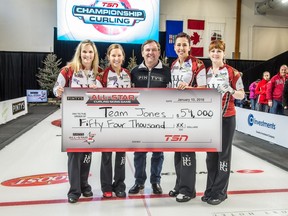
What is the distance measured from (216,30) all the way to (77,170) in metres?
13.5

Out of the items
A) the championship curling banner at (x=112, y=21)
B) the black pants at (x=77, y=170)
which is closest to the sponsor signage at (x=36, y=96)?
the championship curling banner at (x=112, y=21)

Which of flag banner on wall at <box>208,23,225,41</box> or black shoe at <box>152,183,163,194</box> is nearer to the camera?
black shoe at <box>152,183,163,194</box>

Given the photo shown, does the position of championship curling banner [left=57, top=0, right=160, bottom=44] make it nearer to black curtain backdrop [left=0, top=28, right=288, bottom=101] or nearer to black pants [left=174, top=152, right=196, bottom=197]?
black curtain backdrop [left=0, top=28, right=288, bottom=101]

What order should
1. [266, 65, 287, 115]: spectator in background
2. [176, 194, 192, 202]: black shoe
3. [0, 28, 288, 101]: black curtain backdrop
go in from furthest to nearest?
[0, 28, 288, 101]: black curtain backdrop < [266, 65, 287, 115]: spectator in background < [176, 194, 192, 202]: black shoe

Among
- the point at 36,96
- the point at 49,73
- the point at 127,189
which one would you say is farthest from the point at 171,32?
the point at 127,189

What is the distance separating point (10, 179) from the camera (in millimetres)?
3340

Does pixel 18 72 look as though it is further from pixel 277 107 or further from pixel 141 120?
pixel 141 120

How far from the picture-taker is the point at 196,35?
14.4 metres

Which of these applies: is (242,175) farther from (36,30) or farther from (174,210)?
(36,30)

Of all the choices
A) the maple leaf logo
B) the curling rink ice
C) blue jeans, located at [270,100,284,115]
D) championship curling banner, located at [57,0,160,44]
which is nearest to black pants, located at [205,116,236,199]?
the curling rink ice

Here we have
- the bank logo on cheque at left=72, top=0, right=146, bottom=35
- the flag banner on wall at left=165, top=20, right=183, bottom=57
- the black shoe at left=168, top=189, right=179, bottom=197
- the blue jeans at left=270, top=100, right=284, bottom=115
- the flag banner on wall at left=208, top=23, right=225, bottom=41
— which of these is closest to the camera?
the black shoe at left=168, top=189, right=179, bottom=197

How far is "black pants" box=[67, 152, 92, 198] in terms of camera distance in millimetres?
2533

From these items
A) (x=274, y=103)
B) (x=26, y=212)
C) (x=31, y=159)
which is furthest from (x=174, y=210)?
(x=274, y=103)

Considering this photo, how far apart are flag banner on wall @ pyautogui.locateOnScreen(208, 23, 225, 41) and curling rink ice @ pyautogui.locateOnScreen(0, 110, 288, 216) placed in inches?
435
